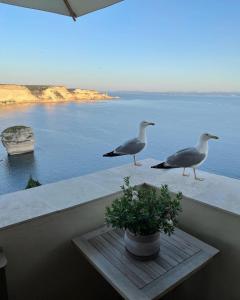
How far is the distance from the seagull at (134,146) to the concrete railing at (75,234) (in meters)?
0.51

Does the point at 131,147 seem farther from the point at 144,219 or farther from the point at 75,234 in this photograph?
the point at 144,219

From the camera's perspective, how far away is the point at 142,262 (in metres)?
1.02

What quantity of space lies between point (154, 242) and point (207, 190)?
0.62m

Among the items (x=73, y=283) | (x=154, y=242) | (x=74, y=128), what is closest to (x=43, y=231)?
(x=73, y=283)

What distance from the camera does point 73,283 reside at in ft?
4.57

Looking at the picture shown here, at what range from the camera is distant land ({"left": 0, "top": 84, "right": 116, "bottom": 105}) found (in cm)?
1458

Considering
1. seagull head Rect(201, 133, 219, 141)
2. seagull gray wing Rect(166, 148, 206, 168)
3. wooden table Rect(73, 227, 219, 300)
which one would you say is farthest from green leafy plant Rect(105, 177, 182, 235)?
seagull head Rect(201, 133, 219, 141)

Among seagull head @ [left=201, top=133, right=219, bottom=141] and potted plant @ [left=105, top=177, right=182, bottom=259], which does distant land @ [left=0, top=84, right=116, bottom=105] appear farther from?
potted plant @ [left=105, top=177, right=182, bottom=259]

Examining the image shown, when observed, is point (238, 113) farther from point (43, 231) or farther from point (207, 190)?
point (43, 231)

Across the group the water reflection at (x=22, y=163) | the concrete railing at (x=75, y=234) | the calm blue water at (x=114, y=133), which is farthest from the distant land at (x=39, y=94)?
the concrete railing at (x=75, y=234)

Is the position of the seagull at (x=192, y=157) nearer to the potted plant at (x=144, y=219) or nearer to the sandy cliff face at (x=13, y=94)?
the potted plant at (x=144, y=219)

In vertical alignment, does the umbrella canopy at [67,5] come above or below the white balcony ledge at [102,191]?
above

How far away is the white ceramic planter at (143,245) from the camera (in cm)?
100

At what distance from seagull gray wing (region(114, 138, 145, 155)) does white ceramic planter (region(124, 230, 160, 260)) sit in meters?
A: 1.05
